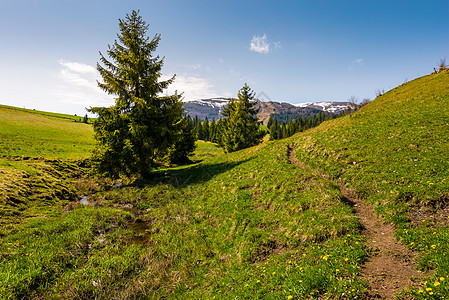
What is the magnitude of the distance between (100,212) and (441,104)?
124 feet

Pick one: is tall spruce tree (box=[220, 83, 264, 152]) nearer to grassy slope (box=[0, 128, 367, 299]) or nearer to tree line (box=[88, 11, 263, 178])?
tree line (box=[88, 11, 263, 178])

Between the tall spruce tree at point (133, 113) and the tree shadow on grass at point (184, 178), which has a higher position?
the tall spruce tree at point (133, 113)

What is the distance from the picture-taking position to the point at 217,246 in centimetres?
1163

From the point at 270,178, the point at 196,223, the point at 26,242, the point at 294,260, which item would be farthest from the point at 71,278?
the point at 270,178

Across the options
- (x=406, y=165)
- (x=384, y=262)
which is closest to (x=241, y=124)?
(x=406, y=165)

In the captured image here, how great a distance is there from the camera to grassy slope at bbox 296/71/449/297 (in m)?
7.54

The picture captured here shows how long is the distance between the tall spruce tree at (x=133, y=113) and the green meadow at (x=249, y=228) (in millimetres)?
4691

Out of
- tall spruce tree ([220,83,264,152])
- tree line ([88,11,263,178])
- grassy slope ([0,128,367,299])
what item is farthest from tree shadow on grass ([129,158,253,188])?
tall spruce tree ([220,83,264,152])

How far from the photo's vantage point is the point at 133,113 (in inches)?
922


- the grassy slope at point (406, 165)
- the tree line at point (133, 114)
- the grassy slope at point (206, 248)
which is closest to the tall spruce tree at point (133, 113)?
the tree line at point (133, 114)

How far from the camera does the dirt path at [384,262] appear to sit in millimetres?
5742

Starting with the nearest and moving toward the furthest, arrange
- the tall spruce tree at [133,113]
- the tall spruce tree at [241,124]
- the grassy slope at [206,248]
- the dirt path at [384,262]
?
the dirt path at [384,262] → the grassy slope at [206,248] → the tall spruce tree at [133,113] → the tall spruce tree at [241,124]

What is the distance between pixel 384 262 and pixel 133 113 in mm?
25536

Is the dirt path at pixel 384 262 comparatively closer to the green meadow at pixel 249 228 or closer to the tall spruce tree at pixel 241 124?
the green meadow at pixel 249 228
